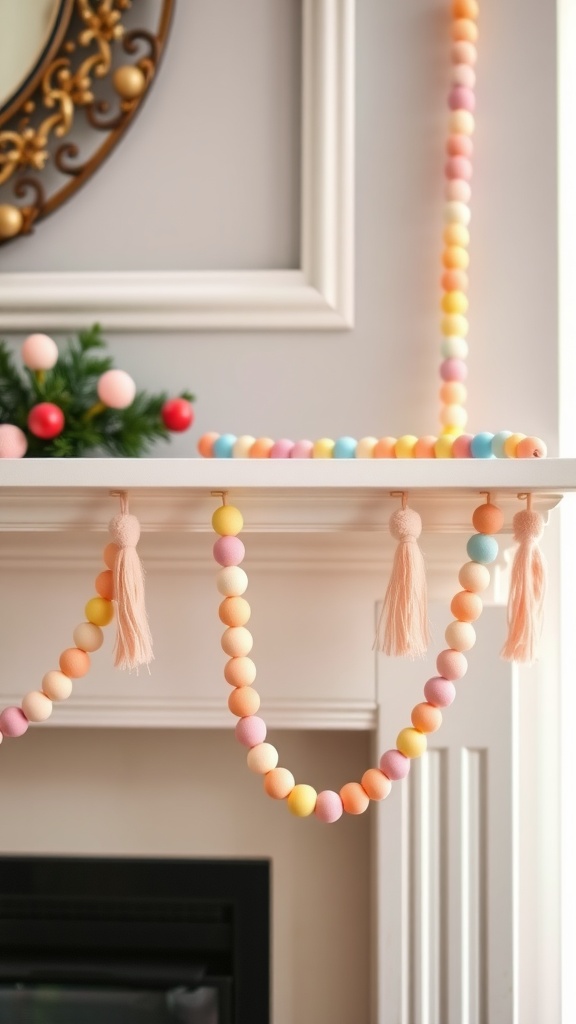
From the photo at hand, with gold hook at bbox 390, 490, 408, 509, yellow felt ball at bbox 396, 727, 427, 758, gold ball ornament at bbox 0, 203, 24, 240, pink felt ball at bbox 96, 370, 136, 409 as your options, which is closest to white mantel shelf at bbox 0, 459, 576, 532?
gold hook at bbox 390, 490, 408, 509

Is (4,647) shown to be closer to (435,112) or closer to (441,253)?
(441,253)

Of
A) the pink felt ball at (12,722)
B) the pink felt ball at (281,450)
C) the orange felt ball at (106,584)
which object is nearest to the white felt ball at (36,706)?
the pink felt ball at (12,722)

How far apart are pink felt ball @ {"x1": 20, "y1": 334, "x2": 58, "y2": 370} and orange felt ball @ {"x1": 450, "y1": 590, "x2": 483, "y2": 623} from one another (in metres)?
0.49

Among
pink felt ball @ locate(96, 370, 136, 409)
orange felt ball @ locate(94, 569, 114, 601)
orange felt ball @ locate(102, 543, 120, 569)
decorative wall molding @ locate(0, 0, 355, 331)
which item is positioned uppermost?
decorative wall molding @ locate(0, 0, 355, 331)

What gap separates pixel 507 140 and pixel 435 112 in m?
0.09

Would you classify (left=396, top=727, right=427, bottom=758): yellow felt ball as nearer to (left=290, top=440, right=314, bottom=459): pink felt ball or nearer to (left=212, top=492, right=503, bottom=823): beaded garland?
(left=212, top=492, right=503, bottom=823): beaded garland

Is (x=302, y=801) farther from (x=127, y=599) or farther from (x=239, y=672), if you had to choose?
(x=127, y=599)

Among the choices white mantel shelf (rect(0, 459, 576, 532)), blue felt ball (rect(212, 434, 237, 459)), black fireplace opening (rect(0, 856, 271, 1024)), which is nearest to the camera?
white mantel shelf (rect(0, 459, 576, 532))

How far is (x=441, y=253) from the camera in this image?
41.3 inches

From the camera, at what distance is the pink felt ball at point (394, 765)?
0.90m

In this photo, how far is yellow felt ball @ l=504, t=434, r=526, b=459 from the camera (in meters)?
0.87

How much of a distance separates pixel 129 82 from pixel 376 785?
805 millimetres

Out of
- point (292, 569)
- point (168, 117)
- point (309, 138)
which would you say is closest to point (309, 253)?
point (309, 138)

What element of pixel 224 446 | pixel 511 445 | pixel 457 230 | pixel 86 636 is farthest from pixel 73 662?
pixel 457 230
